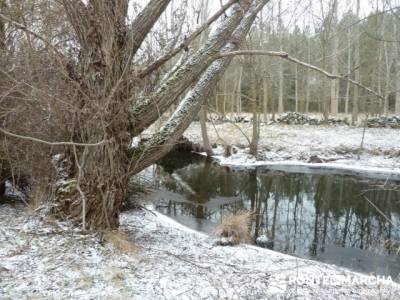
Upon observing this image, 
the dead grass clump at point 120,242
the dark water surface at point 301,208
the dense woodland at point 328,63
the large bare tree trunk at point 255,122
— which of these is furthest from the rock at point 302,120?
the dead grass clump at point 120,242

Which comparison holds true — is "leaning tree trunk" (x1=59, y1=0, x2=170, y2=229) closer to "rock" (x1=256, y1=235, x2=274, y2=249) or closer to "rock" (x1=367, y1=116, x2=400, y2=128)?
"rock" (x1=256, y1=235, x2=274, y2=249)

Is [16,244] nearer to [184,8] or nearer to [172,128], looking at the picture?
[172,128]

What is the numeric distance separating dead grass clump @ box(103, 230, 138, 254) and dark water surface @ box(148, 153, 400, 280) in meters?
2.70

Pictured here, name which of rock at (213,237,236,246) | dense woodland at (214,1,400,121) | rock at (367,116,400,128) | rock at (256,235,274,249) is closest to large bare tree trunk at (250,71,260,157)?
dense woodland at (214,1,400,121)

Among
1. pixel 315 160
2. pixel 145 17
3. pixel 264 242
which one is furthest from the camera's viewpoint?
pixel 315 160

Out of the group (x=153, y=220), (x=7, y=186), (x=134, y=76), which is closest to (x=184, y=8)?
(x=134, y=76)

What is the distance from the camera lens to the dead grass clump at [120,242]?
466 cm

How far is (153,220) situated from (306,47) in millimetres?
24084

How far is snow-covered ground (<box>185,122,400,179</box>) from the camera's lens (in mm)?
14062

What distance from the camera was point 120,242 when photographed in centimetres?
475

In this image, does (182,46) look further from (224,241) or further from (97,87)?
(224,241)

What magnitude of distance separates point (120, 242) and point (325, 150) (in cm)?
1282

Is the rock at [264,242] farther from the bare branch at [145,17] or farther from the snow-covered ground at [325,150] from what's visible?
the snow-covered ground at [325,150]

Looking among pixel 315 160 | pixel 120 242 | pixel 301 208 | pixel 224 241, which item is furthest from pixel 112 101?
pixel 315 160
